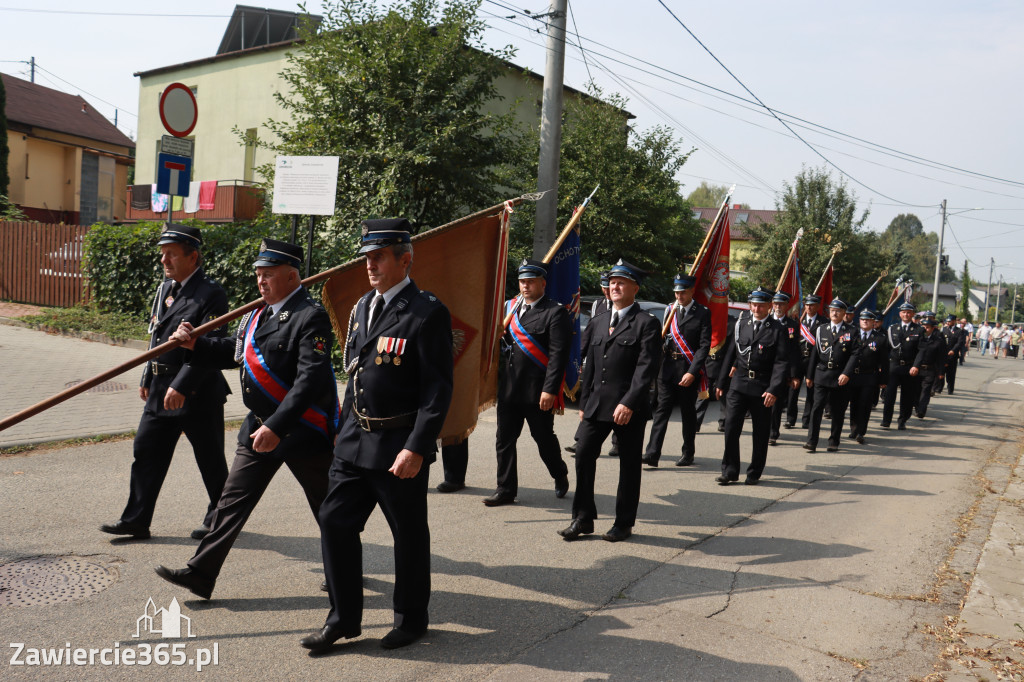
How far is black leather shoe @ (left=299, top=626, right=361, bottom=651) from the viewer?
372cm

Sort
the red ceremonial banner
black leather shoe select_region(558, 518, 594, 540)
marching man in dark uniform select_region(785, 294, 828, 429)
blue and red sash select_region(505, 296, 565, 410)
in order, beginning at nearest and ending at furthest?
black leather shoe select_region(558, 518, 594, 540)
blue and red sash select_region(505, 296, 565, 410)
the red ceremonial banner
marching man in dark uniform select_region(785, 294, 828, 429)

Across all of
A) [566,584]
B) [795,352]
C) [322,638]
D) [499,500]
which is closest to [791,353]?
[795,352]

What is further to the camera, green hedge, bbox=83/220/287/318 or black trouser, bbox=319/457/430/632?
green hedge, bbox=83/220/287/318

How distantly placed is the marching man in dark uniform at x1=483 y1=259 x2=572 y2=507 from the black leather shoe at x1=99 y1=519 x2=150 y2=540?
2.57m

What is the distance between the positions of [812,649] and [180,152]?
27.8 ft

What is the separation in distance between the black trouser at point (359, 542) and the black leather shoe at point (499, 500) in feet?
8.65

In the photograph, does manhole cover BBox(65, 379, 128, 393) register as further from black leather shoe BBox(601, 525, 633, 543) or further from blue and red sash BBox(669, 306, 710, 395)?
black leather shoe BBox(601, 525, 633, 543)

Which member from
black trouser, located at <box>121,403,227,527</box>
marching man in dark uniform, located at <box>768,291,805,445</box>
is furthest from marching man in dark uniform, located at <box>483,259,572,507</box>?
marching man in dark uniform, located at <box>768,291,805,445</box>

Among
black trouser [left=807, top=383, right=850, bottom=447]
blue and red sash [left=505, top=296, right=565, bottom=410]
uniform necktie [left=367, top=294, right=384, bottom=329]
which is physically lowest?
black trouser [left=807, top=383, right=850, bottom=447]

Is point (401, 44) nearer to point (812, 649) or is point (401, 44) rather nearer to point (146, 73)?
point (812, 649)

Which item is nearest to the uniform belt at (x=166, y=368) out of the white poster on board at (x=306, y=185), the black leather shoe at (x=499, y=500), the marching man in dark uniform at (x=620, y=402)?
the black leather shoe at (x=499, y=500)

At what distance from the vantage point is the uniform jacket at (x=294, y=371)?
158 inches

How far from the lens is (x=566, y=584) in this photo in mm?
→ 4859

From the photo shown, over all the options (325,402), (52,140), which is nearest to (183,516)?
(325,402)
